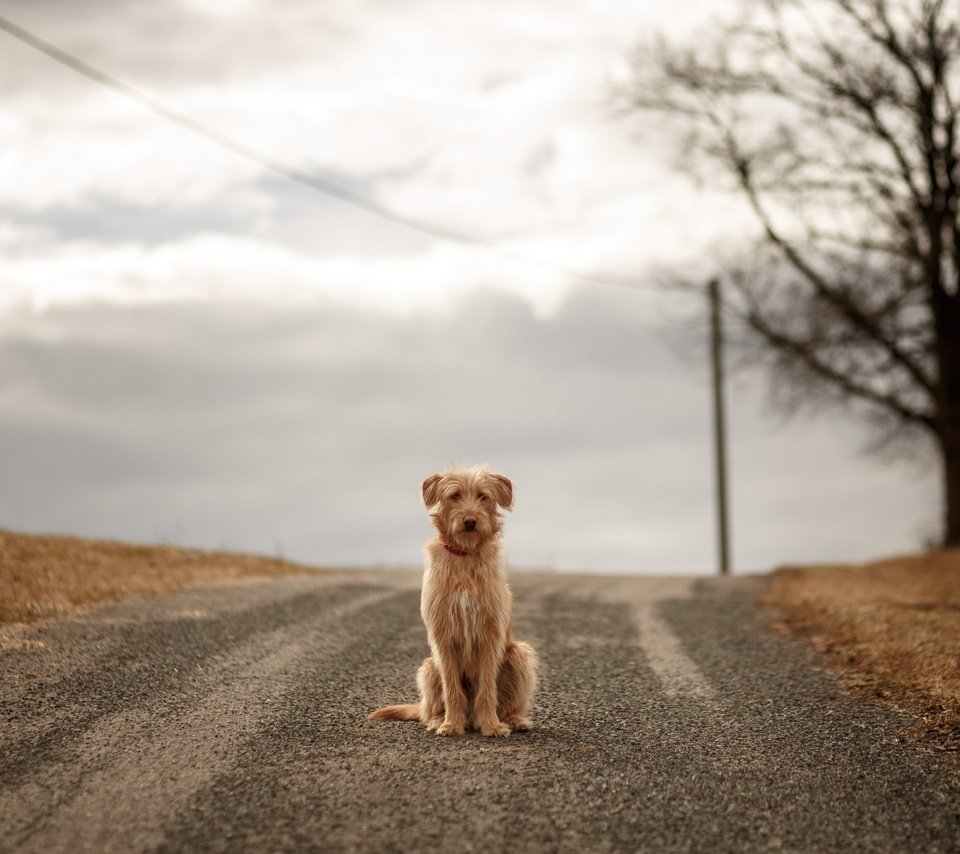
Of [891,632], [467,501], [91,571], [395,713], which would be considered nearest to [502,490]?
[467,501]

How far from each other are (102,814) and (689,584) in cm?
1348

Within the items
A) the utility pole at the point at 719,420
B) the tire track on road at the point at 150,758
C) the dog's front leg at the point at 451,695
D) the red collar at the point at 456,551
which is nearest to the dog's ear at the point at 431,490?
the red collar at the point at 456,551

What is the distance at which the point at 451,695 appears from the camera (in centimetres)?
665

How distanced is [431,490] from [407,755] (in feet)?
5.30

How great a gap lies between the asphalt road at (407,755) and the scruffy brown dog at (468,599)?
1.00 ft

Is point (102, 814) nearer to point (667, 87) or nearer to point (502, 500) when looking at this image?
point (502, 500)

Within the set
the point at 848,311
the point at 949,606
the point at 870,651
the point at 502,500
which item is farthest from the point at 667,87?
the point at 502,500

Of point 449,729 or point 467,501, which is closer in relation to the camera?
point 467,501

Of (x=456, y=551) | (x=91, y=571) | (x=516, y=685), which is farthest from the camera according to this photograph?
(x=91, y=571)

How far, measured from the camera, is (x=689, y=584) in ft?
57.6

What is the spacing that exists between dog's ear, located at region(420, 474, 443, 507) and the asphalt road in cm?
149

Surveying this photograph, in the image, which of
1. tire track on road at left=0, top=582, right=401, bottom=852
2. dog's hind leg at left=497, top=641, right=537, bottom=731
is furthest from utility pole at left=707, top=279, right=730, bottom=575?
dog's hind leg at left=497, top=641, right=537, bottom=731

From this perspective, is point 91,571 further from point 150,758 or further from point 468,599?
point 468,599

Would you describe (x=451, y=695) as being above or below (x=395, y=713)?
above
